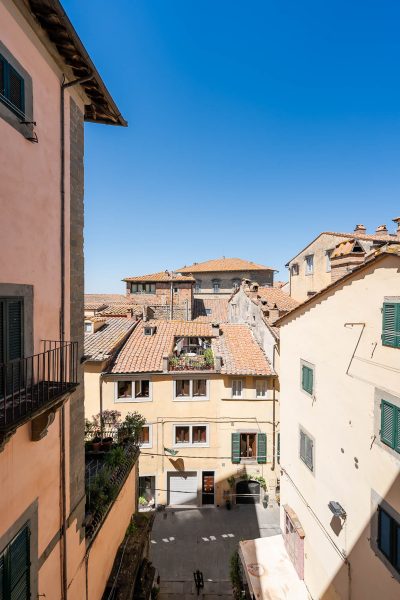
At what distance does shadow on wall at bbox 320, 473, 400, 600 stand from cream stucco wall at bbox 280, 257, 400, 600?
0.10 ft

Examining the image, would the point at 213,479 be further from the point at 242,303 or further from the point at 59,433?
the point at 59,433

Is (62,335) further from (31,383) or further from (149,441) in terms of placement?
(149,441)

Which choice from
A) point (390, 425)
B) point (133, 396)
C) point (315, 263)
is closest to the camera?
point (390, 425)

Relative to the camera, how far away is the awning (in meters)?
12.0

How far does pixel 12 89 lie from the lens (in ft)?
15.1

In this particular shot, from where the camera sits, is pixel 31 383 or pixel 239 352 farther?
pixel 239 352

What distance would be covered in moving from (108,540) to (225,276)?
45414 millimetres

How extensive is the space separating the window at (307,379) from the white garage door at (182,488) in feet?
39.2

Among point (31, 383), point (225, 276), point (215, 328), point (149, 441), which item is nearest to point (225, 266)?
point (225, 276)

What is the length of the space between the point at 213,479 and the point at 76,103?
21.4 m

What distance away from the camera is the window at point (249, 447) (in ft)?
65.5

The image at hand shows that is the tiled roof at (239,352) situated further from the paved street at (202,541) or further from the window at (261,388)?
the paved street at (202,541)

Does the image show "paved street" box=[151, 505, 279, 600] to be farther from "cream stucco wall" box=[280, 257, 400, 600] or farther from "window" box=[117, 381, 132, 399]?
"window" box=[117, 381, 132, 399]

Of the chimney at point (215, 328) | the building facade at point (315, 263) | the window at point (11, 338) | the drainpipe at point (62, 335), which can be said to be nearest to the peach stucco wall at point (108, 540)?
the drainpipe at point (62, 335)
